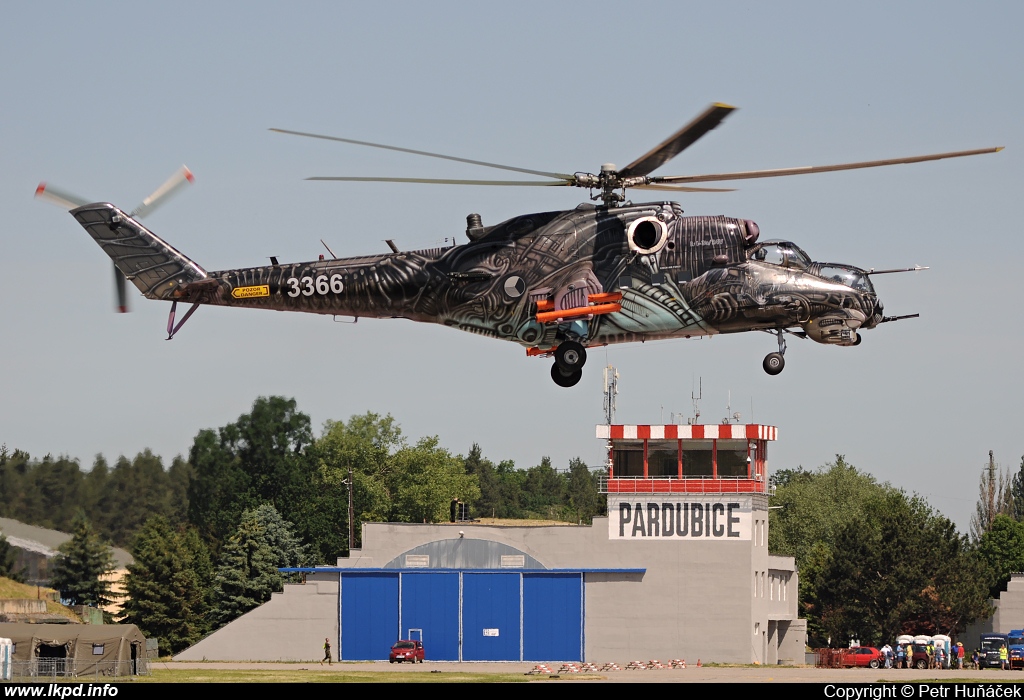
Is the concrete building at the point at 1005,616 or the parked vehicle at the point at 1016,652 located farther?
the concrete building at the point at 1005,616

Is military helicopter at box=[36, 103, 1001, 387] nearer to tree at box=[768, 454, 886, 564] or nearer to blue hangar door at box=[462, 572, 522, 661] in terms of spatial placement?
blue hangar door at box=[462, 572, 522, 661]

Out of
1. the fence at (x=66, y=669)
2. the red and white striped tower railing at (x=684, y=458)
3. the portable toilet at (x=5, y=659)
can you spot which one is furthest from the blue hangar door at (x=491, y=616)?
the portable toilet at (x=5, y=659)

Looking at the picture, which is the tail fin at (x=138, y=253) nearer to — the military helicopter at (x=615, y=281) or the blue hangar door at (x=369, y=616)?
the military helicopter at (x=615, y=281)

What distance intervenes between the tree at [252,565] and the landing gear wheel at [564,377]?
2529 inches

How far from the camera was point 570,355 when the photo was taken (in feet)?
135

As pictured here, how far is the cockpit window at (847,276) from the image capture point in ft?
137

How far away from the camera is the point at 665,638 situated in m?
86.3

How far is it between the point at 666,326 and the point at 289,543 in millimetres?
71950

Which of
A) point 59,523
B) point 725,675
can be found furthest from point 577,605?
point 59,523

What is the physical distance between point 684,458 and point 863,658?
15459mm

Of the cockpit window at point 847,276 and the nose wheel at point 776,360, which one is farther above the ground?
the cockpit window at point 847,276

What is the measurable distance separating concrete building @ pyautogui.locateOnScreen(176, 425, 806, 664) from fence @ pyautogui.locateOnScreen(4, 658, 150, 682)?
19149mm

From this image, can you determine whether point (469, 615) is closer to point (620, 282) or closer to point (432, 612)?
point (432, 612)
